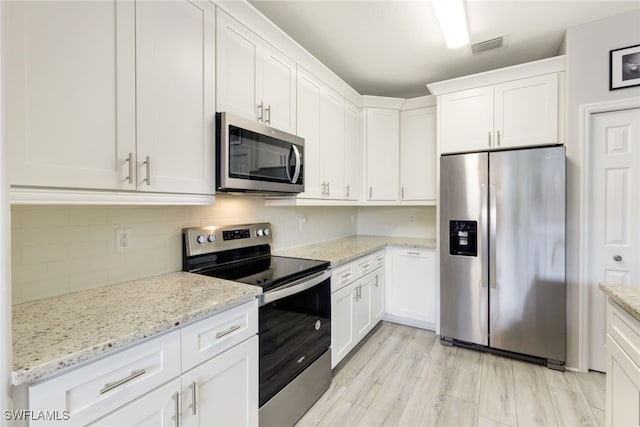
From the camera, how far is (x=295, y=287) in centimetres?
170

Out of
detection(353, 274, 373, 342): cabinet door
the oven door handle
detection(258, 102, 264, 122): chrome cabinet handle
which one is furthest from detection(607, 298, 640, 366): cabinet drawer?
detection(258, 102, 264, 122): chrome cabinet handle

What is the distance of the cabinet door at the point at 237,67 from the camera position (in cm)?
160

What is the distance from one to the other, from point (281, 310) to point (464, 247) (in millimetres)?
1817

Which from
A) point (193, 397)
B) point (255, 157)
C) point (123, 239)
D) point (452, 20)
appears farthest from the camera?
point (452, 20)

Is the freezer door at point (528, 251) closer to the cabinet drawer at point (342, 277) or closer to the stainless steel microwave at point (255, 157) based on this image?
the cabinet drawer at point (342, 277)

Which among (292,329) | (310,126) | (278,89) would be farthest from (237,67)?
(292,329)

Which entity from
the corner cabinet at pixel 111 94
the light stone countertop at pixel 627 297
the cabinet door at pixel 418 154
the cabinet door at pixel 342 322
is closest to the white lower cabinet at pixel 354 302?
the cabinet door at pixel 342 322

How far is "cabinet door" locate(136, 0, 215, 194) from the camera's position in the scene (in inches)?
49.7

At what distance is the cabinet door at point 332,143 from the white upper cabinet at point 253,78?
0.46m

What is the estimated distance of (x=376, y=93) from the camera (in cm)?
362

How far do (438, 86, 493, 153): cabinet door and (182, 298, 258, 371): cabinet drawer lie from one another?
238 cm

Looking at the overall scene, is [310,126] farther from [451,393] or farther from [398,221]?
[451,393]

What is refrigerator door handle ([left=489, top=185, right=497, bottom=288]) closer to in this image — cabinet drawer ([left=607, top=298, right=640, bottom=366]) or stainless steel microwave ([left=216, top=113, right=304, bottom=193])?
cabinet drawer ([left=607, top=298, right=640, bottom=366])

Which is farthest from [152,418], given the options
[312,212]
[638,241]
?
[638,241]
